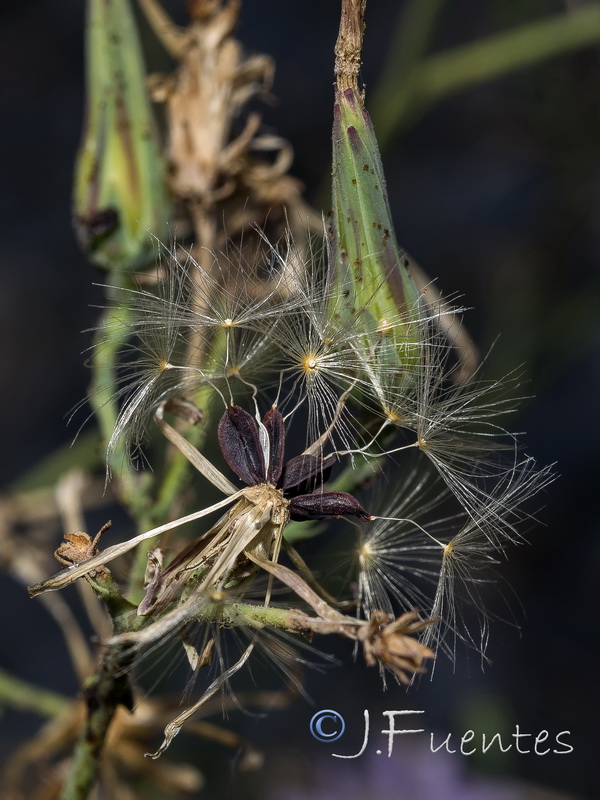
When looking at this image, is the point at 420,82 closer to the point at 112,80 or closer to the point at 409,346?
the point at 112,80

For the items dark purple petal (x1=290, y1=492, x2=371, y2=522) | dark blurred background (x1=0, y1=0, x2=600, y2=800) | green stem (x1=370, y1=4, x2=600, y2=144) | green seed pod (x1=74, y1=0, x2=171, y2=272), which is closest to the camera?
dark purple petal (x1=290, y1=492, x2=371, y2=522)

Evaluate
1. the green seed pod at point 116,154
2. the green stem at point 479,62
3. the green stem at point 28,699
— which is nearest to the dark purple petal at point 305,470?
the green seed pod at point 116,154

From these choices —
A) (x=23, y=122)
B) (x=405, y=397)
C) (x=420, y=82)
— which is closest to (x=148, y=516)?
(x=405, y=397)

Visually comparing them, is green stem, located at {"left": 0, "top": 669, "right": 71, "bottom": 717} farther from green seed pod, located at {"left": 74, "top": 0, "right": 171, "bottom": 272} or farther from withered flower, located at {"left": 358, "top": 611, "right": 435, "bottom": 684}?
withered flower, located at {"left": 358, "top": 611, "right": 435, "bottom": 684}

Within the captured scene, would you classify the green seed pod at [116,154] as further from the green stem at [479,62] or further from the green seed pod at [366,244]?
the green stem at [479,62]

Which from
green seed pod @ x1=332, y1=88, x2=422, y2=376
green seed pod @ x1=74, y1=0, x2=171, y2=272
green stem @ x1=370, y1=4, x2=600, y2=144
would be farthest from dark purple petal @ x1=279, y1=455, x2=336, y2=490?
green stem @ x1=370, y1=4, x2=600, y2=144

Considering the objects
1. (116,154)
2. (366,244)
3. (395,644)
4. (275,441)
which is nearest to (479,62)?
(116,154)

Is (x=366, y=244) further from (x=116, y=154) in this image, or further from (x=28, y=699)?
(x=28, y=699)
